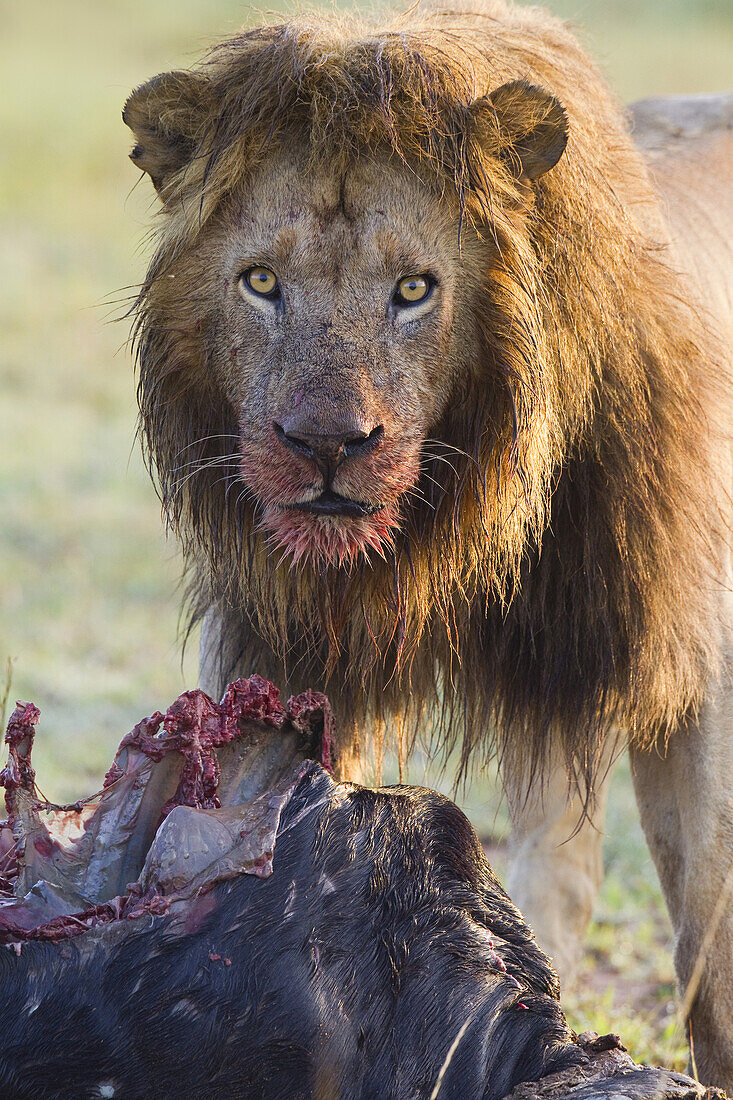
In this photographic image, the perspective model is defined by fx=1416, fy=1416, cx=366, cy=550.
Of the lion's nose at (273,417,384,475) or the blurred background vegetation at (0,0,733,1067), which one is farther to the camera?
the blurred background vegetation at (0,0,733,1067)

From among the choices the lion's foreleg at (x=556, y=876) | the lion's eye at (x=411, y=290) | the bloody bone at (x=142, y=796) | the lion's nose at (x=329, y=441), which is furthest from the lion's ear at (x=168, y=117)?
the lion's foreleg at (x=556, y=876)

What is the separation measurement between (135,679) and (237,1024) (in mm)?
4489

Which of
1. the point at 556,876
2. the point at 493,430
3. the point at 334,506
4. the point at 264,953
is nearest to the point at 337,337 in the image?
the point at 334,506

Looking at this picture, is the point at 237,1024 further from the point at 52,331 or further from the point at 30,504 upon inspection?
the point at 52,331

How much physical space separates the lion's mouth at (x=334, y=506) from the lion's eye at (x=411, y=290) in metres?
0.37

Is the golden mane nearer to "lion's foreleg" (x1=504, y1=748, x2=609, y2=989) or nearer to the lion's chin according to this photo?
the lion's chin

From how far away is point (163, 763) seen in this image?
7.73 ft

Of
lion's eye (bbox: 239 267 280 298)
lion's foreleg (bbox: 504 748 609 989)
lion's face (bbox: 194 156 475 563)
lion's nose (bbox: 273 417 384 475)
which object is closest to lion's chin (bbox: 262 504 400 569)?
lion's face (bbox: 194 156 475 563)

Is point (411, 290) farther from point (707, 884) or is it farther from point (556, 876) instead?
point (556, 876)

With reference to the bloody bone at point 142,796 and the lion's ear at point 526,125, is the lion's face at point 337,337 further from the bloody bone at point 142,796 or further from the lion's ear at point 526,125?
the bloody bone at point 142,796

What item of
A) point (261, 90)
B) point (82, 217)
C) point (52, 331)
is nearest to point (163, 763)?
point (261, 90)

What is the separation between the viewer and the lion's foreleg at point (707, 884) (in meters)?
3.10

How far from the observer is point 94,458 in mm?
9469

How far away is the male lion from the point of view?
8.43 feet
